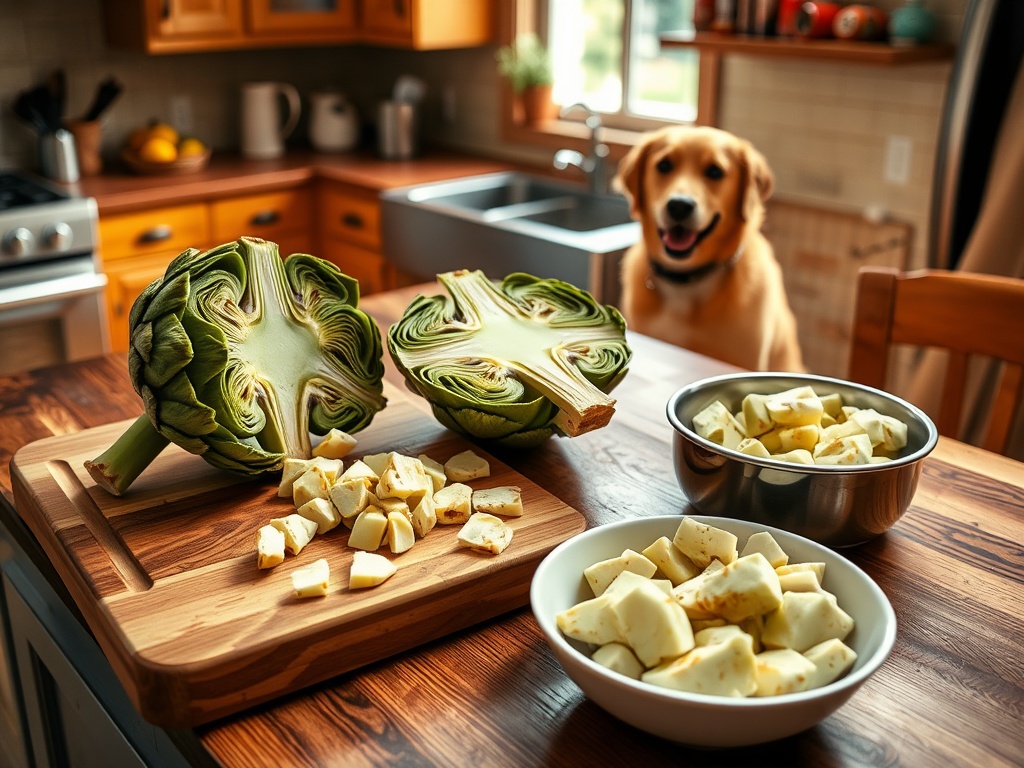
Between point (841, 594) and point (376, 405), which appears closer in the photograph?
point (841, 594)

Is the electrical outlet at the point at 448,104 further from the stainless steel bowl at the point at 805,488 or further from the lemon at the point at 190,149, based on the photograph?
the stainless steel bowl at the point at 805,488

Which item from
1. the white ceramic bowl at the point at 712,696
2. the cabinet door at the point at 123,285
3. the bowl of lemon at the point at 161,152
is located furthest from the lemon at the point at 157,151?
the white ceramic bowl at the point at 712,696

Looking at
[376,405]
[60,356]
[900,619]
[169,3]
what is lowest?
[60,356]

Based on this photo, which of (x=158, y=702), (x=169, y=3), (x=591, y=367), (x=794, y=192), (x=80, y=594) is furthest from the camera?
(x=169, y=3)

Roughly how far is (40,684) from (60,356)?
73.6 inches

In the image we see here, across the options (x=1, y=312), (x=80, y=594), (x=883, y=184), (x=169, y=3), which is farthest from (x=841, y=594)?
(x=169, y=3)

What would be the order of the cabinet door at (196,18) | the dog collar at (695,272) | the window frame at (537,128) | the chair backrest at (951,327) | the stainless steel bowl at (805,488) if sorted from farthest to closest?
the window frame at (537,128) → the cabinet door at (196,18) → the dog collar at (695,272) → the chair backrest at (951,327) → the stainless steel bowl at (805,488)

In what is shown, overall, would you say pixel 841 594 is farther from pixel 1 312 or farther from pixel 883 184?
pixel 1 312

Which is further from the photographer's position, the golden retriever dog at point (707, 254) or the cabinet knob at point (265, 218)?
the cabinet knob at point (265, 218)

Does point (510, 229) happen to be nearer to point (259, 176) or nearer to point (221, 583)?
point (259, 176)

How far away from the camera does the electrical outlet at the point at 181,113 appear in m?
3.67

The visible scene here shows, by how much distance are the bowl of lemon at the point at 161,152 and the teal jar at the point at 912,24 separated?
2.23 m

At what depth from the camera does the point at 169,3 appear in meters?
3.13

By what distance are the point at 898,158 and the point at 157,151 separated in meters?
2.27
